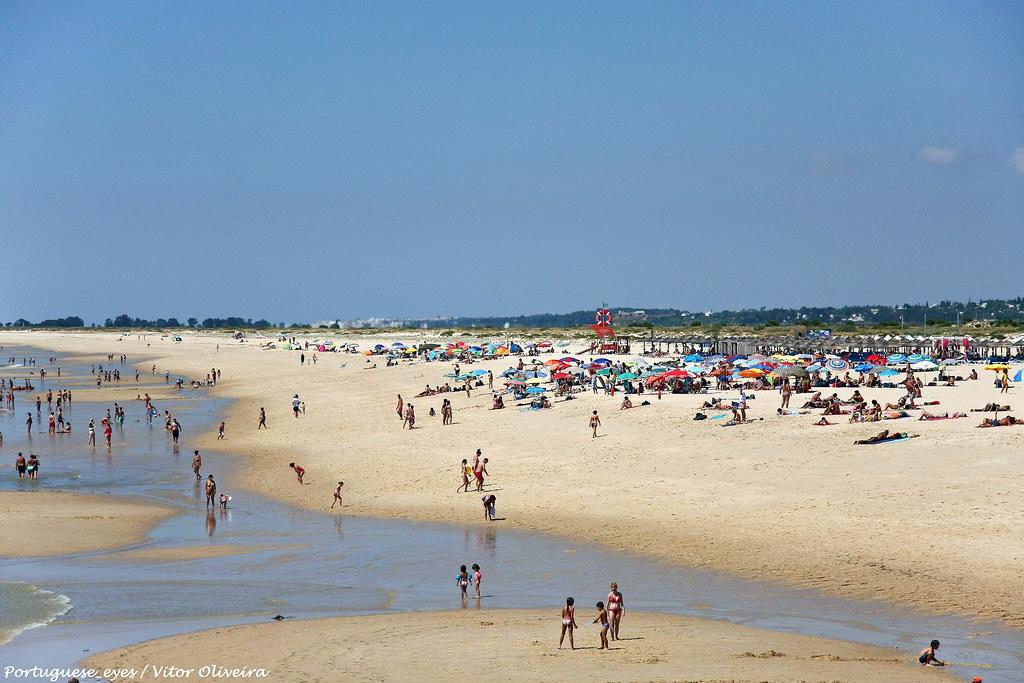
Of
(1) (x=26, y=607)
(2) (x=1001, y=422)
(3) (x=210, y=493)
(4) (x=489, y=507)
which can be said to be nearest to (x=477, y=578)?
(4) (x=489, y=507)

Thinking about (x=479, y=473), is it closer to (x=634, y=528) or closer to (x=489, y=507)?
(x=489, y=507)

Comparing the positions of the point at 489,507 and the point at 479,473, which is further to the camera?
the point at 479,473

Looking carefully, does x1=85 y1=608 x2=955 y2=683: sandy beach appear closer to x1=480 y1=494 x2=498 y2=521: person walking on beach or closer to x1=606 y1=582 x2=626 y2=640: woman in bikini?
x1=606 y1=582 x2=626 y2=640: woman in bikini

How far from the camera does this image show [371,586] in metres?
17.7

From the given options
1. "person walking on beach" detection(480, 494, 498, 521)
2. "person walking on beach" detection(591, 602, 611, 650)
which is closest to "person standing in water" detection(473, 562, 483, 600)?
"person walking on beach" detection(591, 602, 611, 650)

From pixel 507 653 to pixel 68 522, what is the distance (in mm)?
13618

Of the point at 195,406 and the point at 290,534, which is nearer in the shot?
the point at 290,534

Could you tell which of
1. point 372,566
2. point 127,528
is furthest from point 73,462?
point 372,566

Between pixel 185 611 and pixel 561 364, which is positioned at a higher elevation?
pixel 561 364

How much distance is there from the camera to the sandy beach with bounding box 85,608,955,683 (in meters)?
12.7

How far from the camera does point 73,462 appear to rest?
33.3m

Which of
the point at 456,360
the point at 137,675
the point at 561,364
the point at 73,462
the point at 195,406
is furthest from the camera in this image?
the point at 456,360

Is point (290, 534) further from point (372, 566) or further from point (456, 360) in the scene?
point (456, 360)

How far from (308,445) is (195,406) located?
→ 18.8 meters
